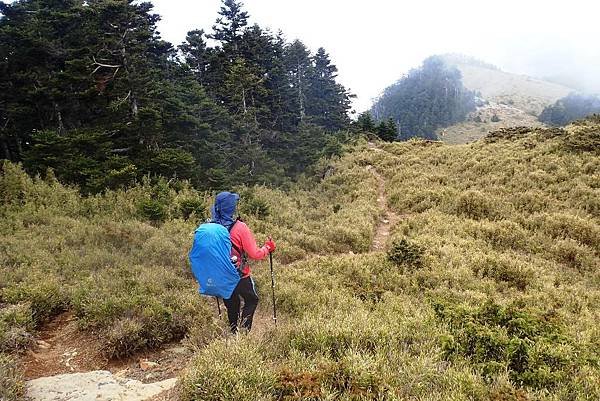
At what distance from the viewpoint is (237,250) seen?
5.56 metres

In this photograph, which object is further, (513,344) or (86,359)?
(86,359)

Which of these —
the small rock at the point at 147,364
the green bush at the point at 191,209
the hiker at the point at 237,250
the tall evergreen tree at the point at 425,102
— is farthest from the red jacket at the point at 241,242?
the tall evergreen tree at the point at 425,102

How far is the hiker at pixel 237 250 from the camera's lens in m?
5.49

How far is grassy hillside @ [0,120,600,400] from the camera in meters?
4.20

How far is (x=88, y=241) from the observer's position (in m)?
10.2

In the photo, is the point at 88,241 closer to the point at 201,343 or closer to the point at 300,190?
the point at 201,343

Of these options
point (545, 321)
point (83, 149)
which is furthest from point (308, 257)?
point (83, 149)

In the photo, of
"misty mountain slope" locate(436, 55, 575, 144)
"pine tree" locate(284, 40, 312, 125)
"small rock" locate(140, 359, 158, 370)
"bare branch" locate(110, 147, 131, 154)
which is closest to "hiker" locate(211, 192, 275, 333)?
"small rock" locate(140, 359, 158, 370)

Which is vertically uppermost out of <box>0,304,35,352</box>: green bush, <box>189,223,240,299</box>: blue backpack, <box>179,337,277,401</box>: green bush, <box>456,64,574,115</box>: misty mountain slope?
<box>456,64,574,115</box>: misty mountain slope

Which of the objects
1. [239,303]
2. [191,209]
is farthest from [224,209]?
[191,209]

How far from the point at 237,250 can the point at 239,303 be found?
834mm

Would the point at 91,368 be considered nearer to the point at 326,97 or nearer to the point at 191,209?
the point at 191,209

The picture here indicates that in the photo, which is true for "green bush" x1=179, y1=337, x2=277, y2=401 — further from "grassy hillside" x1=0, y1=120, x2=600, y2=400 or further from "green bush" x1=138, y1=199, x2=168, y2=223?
"green bush" x1=138, y1=199, x2=168, y2=223

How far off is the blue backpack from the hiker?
27cm
